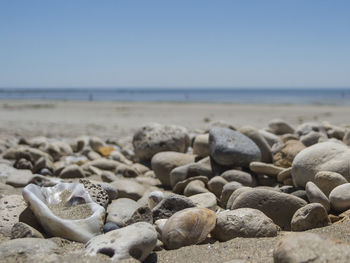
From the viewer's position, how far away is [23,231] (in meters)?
3.31

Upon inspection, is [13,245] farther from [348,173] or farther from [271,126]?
[271,126]

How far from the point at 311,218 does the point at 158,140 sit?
3840 mm

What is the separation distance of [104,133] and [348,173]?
848cm

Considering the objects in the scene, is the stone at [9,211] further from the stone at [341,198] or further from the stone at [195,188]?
the stone at [341,198]

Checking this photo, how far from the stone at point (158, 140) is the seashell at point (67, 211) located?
A: 3.17 meters

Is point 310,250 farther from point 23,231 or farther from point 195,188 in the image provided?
point 195,188

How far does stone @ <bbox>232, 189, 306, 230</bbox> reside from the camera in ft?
12.8

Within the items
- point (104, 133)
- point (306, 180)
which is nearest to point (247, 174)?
point (306, 180)

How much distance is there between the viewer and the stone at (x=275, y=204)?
389cm

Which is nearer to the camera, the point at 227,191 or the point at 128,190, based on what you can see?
the point at 227,191

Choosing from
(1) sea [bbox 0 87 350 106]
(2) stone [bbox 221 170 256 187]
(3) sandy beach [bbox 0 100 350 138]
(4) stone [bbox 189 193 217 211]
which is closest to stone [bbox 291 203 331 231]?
(4) stone [bbox 189 193 217 211]

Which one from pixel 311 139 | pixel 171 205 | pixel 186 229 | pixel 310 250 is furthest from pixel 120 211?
pixel 311 139

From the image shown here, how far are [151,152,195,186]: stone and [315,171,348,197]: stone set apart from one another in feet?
7.12

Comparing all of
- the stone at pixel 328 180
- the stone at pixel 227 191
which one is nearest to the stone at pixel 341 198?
the stone at pixel 328 180
